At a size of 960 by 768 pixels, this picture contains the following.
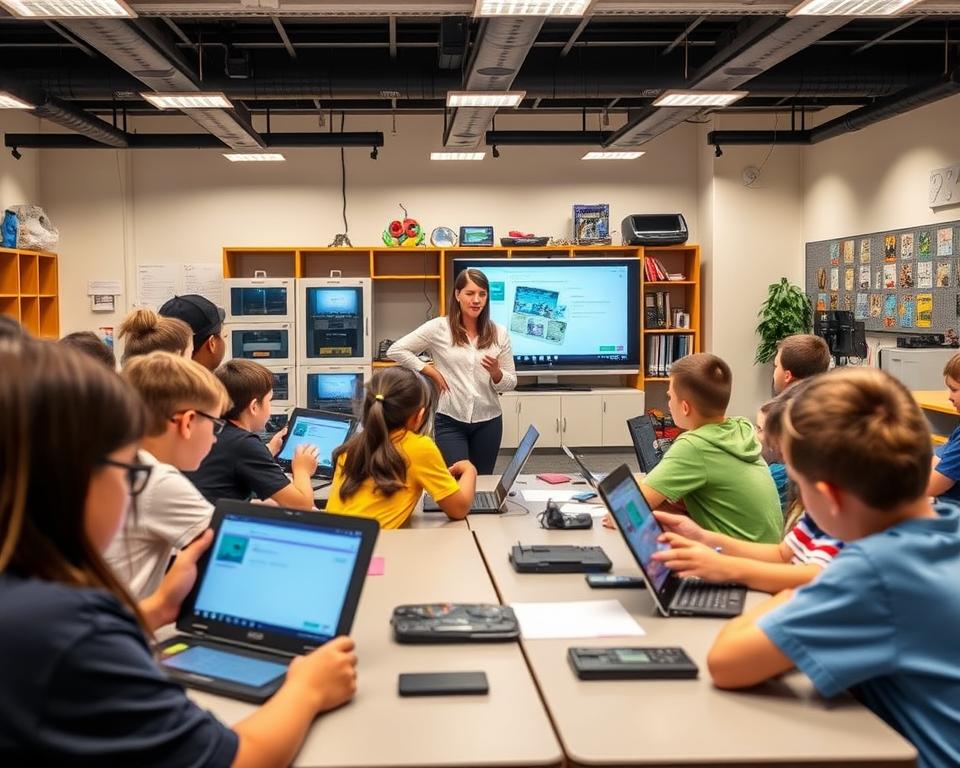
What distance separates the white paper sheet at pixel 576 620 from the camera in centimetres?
181

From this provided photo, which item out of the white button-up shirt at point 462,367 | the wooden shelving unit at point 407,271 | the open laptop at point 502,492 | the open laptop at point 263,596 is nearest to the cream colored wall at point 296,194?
the wooden shelving unit at point 407,271

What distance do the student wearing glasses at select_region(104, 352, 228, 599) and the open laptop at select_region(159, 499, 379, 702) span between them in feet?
0.72

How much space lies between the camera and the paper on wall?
8398mm

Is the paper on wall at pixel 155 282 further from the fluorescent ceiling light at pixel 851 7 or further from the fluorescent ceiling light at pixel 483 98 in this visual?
the fluorescent ceiling light at pixel 851 7

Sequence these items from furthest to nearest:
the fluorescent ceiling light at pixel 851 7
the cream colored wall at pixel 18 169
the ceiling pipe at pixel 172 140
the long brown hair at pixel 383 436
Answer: the cream colored wall at pixel 18 169 → the ceiling pipe at pixel 172 140 → the fluorescent ceiling light at pixel 851 7 → the long brown hair at pixel 383 436

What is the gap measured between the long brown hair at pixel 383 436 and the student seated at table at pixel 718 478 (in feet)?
2.55

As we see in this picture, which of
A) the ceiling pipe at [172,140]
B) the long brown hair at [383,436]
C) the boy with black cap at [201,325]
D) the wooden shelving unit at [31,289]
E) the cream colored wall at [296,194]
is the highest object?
the ceiling pipe at [172,140]

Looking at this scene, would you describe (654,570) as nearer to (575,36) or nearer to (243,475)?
(243,475)

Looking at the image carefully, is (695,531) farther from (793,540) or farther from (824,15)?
(824,15)

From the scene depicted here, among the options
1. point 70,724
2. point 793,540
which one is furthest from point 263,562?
point 793,540

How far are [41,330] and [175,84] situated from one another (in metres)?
3.60

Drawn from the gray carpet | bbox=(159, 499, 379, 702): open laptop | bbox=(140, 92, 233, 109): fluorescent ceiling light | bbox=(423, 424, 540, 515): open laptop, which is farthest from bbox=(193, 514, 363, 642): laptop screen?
the gray carpet

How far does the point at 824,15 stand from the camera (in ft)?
14.5

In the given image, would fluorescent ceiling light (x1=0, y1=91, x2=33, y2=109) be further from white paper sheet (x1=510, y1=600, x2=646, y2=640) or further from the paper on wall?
white paper sheet (x1=510, y1=600, x2=646, y2=640)
